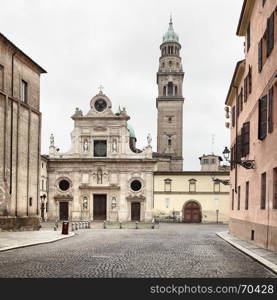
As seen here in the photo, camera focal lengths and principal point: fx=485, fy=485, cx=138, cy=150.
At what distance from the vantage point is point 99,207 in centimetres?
6081

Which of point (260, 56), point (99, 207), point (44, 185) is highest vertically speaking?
point (260, 56)

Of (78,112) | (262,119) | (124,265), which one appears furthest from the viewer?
(78,112)

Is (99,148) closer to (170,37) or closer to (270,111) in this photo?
(170,37)

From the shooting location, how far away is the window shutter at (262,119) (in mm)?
18875

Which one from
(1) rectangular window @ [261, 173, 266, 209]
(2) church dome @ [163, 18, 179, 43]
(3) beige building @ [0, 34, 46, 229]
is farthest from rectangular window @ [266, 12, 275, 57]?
(2) church dome @ [163, 18, 179, 43]

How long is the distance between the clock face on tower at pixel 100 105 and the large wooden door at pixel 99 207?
11.0 metres

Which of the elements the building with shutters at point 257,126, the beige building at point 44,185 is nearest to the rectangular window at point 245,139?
the building with shutters at point 257,126

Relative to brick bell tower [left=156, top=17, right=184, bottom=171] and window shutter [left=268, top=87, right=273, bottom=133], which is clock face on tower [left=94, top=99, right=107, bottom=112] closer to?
brick bell tower [left=156, top=17, right=184, bottom=171]

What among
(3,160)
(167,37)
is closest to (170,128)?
(167,37)

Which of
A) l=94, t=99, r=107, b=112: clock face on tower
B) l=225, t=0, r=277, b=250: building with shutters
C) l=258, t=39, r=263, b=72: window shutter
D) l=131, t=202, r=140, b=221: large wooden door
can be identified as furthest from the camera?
l=94, t=99, r=107, b=112: clock face on tower

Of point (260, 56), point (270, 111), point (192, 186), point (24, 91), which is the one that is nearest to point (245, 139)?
point (260, 56)

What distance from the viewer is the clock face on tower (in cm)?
6166

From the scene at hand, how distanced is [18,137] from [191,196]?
107 feet

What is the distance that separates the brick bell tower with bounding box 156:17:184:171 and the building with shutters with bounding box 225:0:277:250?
155 feet
